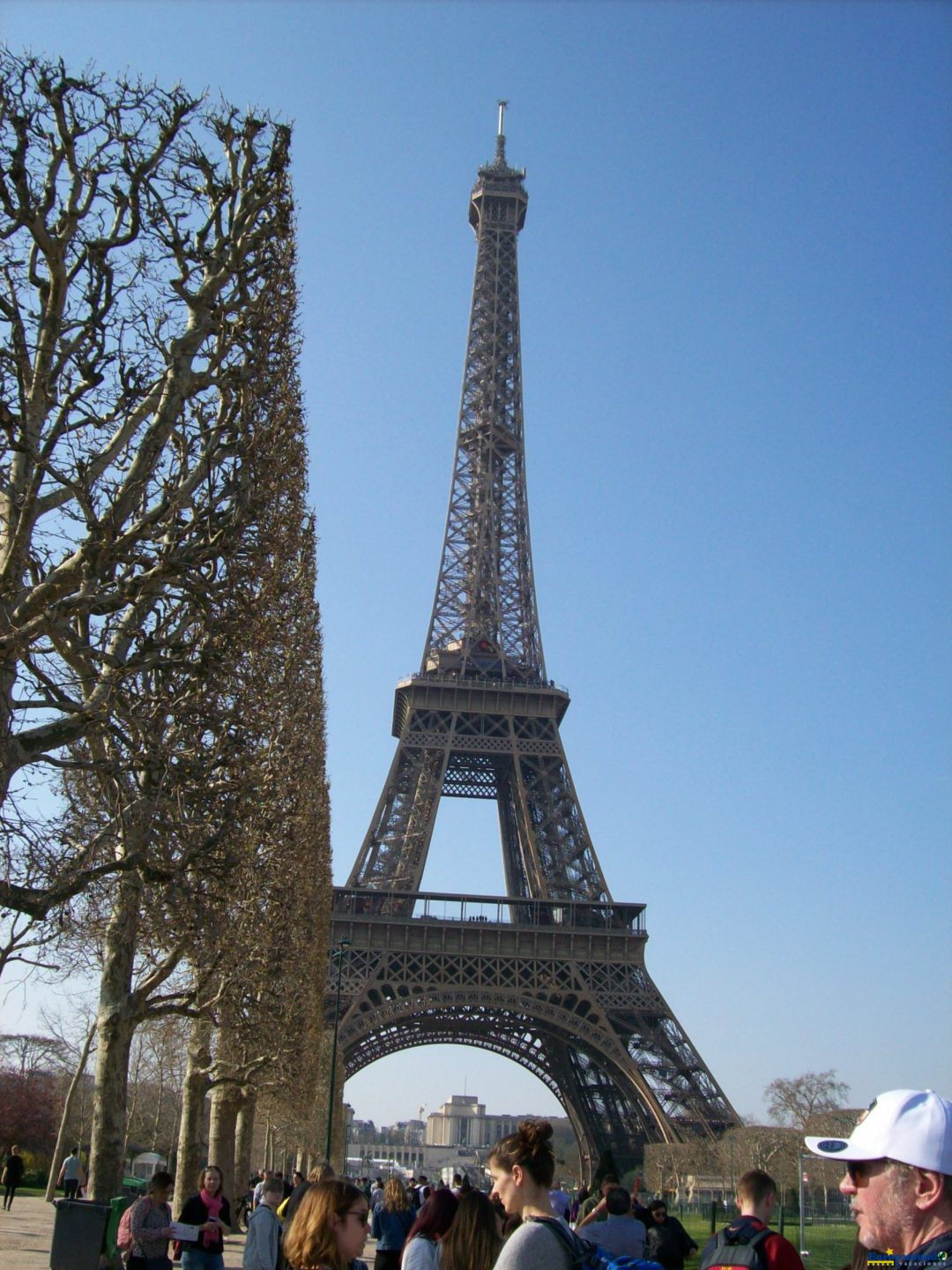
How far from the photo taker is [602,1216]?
1002 centimetres

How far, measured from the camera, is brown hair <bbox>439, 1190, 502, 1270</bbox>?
5559 mm

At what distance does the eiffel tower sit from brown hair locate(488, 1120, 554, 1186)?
137 feet

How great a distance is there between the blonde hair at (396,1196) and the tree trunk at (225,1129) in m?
19.7

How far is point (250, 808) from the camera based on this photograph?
1645 cm

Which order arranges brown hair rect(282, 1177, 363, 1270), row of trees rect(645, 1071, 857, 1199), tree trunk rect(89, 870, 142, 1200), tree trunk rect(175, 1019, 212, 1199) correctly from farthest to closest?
row of trees rect(645, 1071, 857, 1199) < tree trunk rect(175, 1019, 212, 1199) < tree trunk rect(89, 870, 142, 1200) < brown hair rect(282, 1177, 363, 1270)

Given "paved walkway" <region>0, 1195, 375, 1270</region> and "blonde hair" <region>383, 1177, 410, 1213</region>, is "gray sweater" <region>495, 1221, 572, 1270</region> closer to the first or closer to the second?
"blonde hair" <region>383, 1177, 410, 1213</region>

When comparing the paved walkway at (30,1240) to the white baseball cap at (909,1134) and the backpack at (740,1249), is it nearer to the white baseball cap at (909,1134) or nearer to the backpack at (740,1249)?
the backpack at (740,1249)

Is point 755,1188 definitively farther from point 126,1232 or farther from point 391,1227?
point 391,1227

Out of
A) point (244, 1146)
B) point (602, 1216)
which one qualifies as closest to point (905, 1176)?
point (602, 1216)

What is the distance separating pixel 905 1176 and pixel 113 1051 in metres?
16.4

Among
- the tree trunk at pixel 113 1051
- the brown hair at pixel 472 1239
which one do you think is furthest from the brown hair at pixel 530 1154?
the tree trunk at pixel 113 1051

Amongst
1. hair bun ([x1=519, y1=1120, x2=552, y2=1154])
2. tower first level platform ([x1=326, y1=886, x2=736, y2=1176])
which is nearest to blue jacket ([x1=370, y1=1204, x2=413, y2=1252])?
hair bun ([x1=519, y1=1120, x2=552, y2=1154])

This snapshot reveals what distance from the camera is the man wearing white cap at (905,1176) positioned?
3.11 metres

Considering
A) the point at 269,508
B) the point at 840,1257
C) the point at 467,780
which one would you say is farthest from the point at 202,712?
the point at 467,780
